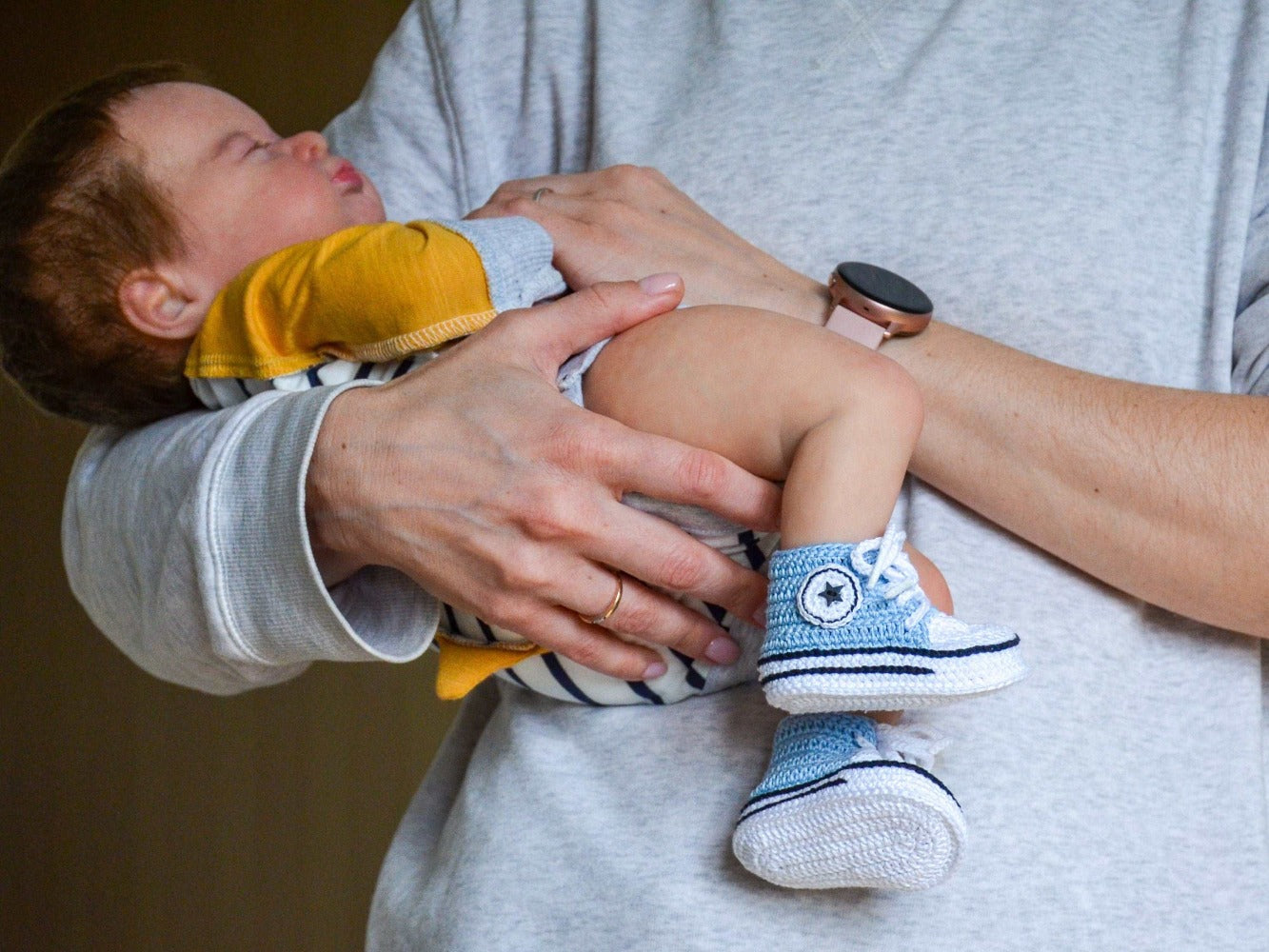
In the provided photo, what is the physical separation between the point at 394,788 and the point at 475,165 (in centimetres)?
201

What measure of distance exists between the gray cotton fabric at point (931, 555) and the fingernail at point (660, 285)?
0.16 metres

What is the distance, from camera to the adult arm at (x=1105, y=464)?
89 cm

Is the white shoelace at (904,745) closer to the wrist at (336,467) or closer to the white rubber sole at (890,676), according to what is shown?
the white rubber sole at (890,676)

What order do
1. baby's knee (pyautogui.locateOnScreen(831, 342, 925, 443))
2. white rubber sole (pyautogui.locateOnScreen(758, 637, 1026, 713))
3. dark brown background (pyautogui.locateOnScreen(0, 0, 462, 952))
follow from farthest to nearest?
dark brown background (pyautogui.locateOnScreen(0, 0, 462, 952))
baby's knee (pyautogui.locateOnScreen(831, 342, 925, 443))
white rubber sole (pyautogui.locateOnScreen(758, 637, 1026, 713))

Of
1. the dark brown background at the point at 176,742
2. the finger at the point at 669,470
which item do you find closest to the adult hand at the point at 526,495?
the finger at the point at 669,470

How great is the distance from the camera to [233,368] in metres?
1.12

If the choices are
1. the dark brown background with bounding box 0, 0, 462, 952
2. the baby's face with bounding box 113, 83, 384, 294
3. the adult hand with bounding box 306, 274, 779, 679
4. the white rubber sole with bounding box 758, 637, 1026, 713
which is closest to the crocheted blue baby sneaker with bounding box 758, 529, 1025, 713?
the white rubber sole with bounding box 758, 637, 1026, 713

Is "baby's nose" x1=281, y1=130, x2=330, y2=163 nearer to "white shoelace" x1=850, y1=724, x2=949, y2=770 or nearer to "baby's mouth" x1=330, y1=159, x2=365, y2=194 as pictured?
"baby's mouth" x1=330, y1=159, x2=365, y2=194

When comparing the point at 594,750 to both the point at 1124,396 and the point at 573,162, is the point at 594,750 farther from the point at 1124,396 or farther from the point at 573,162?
the point at 573,162

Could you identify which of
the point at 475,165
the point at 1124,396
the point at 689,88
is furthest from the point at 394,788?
the point at 1124,396

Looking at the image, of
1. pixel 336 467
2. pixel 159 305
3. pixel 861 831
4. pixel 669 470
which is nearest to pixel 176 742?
pixel 159 305

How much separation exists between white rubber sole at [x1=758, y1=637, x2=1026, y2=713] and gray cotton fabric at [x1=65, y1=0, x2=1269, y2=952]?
14cm

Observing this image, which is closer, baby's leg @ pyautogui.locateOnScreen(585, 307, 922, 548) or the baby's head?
baby's leg @ pyautogui.locateOnScreen(585, 307, 922, 548)

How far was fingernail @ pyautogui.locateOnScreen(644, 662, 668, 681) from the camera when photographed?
101 centimetres
